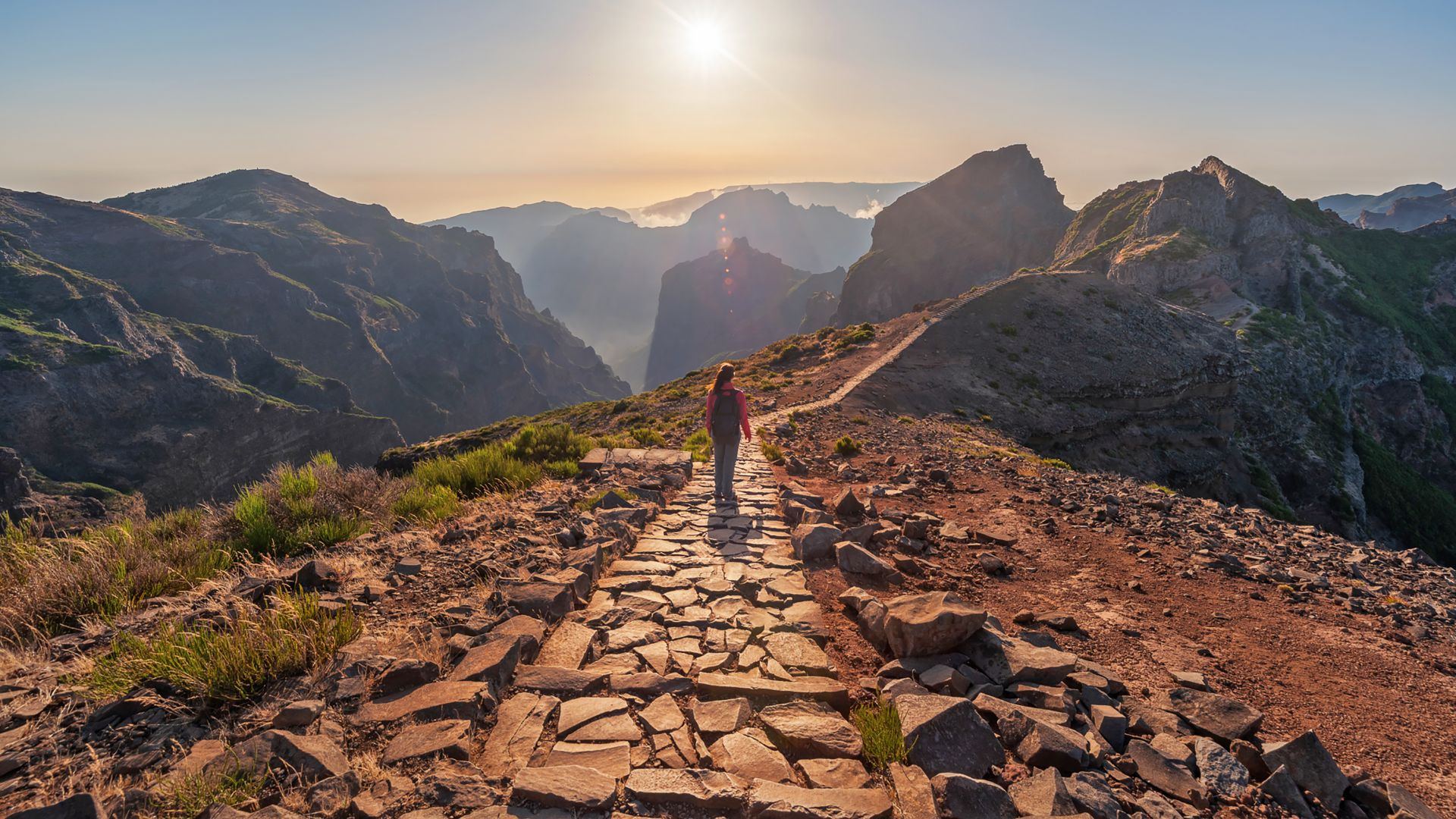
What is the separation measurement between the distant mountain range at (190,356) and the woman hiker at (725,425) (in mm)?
62385

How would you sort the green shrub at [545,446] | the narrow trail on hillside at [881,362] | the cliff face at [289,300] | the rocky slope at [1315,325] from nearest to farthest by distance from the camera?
the green shrub at [545,446] < the narrow trail on hillside at [881,362] < the rocky slope at [1315,325] < the cliff face at [289,300]

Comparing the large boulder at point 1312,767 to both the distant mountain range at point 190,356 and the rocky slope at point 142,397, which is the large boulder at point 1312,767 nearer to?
the distant mountain range at point 190,356

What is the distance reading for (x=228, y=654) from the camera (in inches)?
160

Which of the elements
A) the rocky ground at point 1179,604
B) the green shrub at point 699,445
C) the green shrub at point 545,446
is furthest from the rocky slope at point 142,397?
the rocky ground at point 1179,604

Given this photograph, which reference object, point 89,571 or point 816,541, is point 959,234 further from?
point 89,571

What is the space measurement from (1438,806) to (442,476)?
474 inches

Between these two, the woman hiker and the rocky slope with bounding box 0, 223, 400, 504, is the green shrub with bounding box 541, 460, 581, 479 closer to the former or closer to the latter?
the woman hiker

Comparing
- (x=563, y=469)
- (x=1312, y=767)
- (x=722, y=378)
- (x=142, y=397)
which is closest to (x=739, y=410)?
(x=722, y=378)

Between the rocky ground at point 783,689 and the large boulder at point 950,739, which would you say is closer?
the rocky ground at point 783,689

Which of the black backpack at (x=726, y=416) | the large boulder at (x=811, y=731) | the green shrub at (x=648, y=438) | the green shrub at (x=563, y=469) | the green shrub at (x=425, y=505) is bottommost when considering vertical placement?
the green shrub at (x=648, y=438)

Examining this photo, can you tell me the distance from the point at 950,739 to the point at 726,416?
7.27 metres

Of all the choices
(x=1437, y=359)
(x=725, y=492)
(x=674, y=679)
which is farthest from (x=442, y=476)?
(x=1437, y=359)

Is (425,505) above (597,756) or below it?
above

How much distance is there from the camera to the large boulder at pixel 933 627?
493cm
